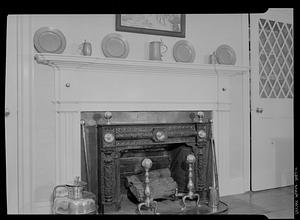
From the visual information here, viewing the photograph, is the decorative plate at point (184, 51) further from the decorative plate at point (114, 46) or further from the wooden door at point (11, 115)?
the wooden door at point (11, 115)

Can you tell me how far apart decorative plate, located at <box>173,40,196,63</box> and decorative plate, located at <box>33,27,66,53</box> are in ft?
2.65

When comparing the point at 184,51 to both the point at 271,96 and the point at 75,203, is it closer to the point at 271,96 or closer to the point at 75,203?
the point at 271,96

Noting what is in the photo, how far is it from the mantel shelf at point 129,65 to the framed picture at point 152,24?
26 cm

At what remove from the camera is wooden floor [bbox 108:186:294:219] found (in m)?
2.02

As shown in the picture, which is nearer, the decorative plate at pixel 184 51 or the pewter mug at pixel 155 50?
the pewter mug at pixel 155 50

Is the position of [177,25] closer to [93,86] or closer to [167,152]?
[93,86]

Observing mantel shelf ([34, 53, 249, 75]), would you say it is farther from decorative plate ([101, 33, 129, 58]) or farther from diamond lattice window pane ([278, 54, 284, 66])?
diamond lattice window pane ([278, 54, 284, 66])

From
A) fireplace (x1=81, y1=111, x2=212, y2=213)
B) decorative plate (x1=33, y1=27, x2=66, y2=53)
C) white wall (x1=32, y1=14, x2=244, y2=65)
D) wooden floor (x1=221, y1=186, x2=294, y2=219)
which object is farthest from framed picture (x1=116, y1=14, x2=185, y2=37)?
wooden floor (x1=221, y1=186, x2=294, y2=219)

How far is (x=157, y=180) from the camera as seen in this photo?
7.50ft

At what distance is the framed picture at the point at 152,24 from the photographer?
2.22 metres

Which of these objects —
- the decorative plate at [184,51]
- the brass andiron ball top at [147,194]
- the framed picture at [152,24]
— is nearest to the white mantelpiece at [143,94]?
the decorative plate at [184,51]

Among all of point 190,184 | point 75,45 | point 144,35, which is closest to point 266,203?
point 190,184
